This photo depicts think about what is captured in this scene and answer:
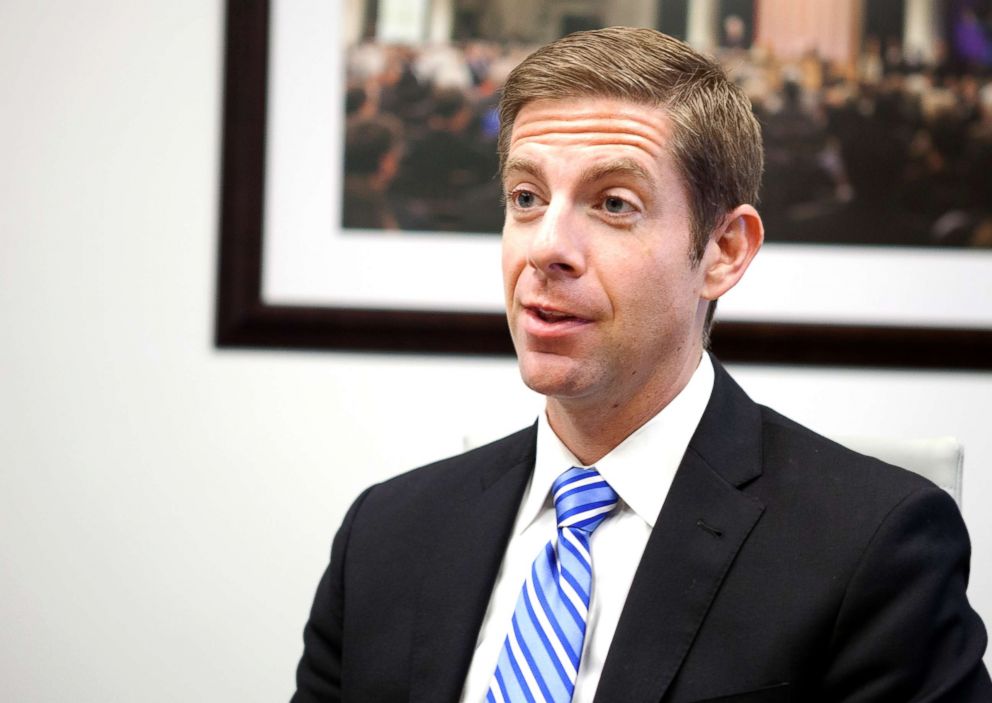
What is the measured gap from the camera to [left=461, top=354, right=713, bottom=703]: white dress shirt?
4.40 feet

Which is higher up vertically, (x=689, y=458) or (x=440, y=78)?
(x=440, y=78)

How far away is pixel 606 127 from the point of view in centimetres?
136

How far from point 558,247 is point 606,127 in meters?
0.16

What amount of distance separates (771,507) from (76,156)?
5.18ft

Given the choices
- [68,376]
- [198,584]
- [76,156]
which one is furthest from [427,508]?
[76,156]

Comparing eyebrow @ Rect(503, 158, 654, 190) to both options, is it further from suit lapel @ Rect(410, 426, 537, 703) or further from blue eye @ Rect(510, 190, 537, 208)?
suit lapel @ Rect(410, 426, 537, 703)

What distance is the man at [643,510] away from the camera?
1.22 m

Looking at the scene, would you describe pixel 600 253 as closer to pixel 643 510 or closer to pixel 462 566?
pixel 643 510

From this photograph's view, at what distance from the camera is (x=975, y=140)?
2180 millimetres

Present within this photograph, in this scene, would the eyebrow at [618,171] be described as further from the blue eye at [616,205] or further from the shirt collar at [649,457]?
the shirt collar at [649,457]

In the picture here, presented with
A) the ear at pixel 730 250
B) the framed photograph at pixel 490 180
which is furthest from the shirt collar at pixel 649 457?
the framed photograph at pixel 490 180

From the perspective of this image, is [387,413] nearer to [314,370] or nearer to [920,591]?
[314,370]

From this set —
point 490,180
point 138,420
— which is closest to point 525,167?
point 490,180

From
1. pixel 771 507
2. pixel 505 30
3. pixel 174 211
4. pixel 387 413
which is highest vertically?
pixel 505 30
